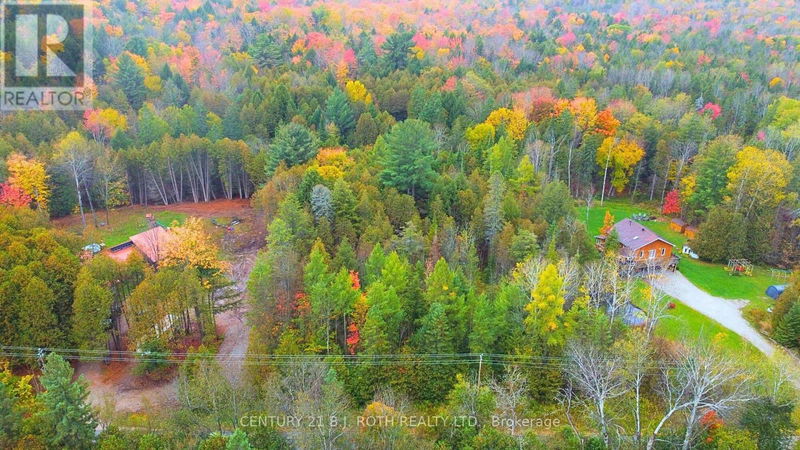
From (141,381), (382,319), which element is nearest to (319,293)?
(382,319)

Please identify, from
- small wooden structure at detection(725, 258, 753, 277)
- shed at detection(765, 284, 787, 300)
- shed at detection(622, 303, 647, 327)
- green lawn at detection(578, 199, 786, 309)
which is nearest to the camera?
shed at detection(622, 303, 647, 327)

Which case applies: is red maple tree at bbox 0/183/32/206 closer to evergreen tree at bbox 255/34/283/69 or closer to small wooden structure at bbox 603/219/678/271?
evergreen tree at bbox 255/34/283/69

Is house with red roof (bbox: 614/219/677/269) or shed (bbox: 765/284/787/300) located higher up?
house with red roof (bbox: 614/219/677/269)

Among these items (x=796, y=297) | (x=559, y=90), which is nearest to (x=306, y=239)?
(x=796, y=297)

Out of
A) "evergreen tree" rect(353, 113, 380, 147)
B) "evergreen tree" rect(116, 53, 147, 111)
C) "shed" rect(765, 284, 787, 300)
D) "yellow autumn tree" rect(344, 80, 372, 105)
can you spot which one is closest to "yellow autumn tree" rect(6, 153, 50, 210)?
"evergreen tree" rect(116, 53, 147, 111)

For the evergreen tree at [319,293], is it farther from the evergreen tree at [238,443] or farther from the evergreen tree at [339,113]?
the evergreen tree at [339,113]

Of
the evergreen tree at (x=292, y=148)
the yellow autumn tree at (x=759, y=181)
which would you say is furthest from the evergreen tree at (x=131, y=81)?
the yellow autumn tree at (x=759, y=181)

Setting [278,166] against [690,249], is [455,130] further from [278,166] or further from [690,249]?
[690,249]

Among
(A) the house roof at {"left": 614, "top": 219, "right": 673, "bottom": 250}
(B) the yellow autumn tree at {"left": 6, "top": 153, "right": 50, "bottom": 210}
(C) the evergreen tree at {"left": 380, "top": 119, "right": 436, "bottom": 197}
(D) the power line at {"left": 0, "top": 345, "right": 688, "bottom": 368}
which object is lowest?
(D) the power line at {"left": 0, "top": 345, "right": 688, "bottom": 368}

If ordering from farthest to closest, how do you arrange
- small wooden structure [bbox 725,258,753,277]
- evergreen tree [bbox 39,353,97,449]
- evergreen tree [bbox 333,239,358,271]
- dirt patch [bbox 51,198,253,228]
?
dirt patch [bbox 51,198,253,228] → small wooden structure [bbox 725,258,753,277] → evergreen tree [bbox 333,239,358,271] → evergreen tree [bbox 39,353,97,449]
